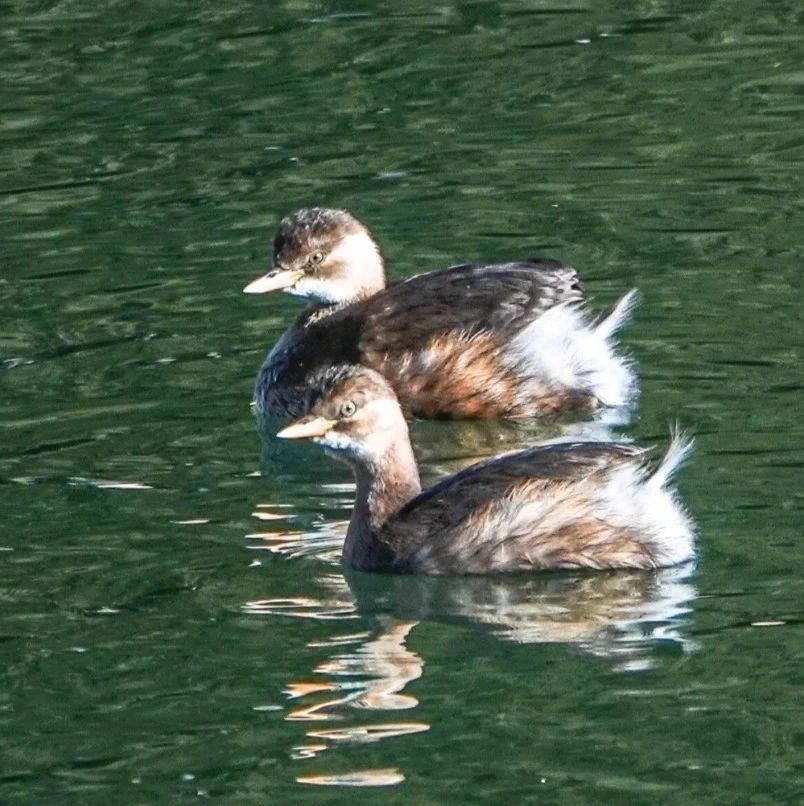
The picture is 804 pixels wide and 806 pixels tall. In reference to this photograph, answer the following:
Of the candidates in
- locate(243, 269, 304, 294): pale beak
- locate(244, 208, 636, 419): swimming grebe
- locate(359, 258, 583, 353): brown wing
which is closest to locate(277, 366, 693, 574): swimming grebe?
locate(244, 208, 636, 419): swimming grebe

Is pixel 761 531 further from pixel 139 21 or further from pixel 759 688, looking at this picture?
pixel 139 21

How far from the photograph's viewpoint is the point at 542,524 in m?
8.08

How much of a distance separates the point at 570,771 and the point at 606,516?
5.68 feet

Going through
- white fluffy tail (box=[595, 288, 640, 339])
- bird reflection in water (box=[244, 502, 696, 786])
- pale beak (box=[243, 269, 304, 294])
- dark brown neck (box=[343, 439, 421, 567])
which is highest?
pale beak (box=[243, 269, 304, 294])

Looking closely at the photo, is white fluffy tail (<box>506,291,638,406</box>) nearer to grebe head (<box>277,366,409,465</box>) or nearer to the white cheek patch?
the white cheek patch

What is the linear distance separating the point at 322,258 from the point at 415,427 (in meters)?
1.03

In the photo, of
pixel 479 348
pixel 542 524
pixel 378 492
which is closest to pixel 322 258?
pixel 479 348

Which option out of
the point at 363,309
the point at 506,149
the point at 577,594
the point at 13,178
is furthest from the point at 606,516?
the point at 13,178

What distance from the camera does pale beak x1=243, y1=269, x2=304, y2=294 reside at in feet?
34.8

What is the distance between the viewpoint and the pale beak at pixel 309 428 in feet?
27.7

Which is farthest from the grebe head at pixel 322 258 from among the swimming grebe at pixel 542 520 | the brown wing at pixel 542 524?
the brown wing at pixel 542 524

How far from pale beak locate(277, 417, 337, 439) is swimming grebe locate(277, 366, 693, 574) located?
0.33 meters

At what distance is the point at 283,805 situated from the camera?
250 inches

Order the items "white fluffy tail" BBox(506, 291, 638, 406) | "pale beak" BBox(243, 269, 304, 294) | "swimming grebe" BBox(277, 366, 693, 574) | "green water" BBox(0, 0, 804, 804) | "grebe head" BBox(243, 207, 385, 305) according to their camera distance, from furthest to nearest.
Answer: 1. "grebe head" BBox(243, 207, 385, 305)
2. "pale beak" BBox(243, 269, 304, 294)
3. "white fluffy tail" BBox(506, 291, 638, 406)
4. "swimming grebe" BBox(277, 366, 693, 574)
5. "green water" BBox(0, 0, 804, 804)
